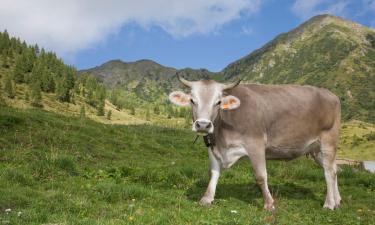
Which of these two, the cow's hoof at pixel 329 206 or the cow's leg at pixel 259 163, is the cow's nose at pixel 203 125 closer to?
the cow's leg at pixel 259 163

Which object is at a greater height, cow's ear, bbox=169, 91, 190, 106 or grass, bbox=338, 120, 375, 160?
cow's ear, bbox=169, 91, 190, 106

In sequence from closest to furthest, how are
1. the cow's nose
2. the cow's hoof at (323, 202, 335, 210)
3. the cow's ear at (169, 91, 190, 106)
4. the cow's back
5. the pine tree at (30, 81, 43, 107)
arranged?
the cow's nose < the cow's ear at (169, 91, 190, 106) < the cow's back < the cow's hoof at (323, 202, 335, 210) < the pine tree at (30, 81, 43, 107)

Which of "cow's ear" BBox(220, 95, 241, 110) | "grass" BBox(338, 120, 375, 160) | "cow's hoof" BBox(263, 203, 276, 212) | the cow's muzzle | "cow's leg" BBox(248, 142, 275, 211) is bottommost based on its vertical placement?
"grass" BBox(338, 120, 375, 160)

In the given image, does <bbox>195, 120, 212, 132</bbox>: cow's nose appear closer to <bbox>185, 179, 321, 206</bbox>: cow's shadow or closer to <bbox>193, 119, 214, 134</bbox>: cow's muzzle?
<bbox>193, 119, 214, 134</bbox>: cow's muzzle

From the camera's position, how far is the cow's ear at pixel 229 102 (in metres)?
11.2

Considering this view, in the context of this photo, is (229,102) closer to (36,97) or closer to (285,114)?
(285,114)

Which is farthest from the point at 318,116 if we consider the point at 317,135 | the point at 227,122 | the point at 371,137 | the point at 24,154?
the point at 371,137

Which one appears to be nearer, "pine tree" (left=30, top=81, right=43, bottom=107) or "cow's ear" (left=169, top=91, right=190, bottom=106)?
"cow's ear" (left=169, top=91, right=190, bottom=106)

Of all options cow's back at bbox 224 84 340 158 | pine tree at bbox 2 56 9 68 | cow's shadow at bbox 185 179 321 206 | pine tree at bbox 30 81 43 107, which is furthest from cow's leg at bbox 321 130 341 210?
pine tree at bbox 2 56 9 68

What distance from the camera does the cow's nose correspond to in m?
10.3

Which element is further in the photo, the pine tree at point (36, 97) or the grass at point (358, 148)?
the pine tree at point (36, 97)

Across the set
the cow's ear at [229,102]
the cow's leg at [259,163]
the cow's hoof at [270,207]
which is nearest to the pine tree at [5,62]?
the cow's ear at [229,102]

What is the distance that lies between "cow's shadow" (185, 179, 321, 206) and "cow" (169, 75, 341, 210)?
3.87 ft

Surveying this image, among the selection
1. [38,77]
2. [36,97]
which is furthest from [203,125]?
[38,77]
